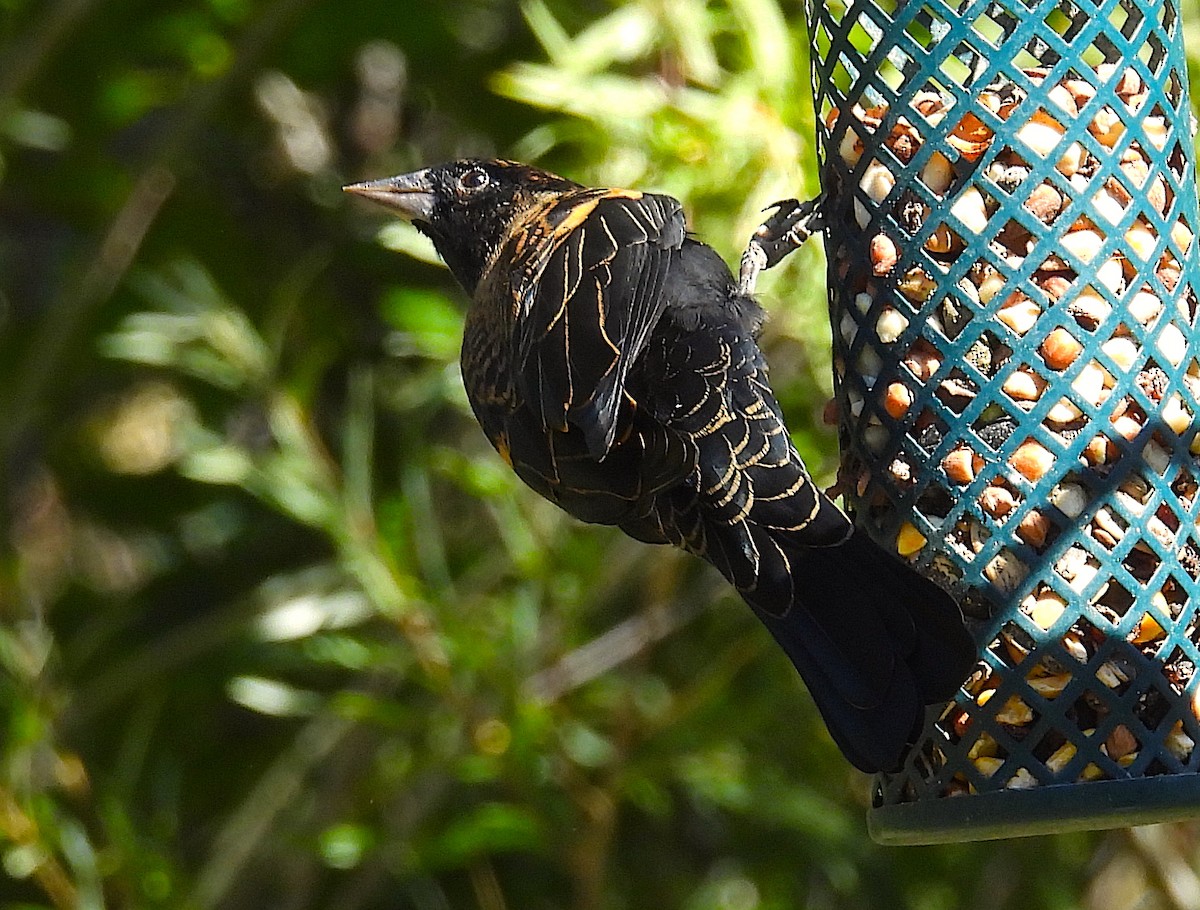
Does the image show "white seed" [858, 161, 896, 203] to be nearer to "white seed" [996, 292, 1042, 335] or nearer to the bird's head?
"white seed" [996, 292, 1042, 335]

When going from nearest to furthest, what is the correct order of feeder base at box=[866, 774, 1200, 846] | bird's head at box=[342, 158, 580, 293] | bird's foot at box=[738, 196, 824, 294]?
feeder base at box=[866, 774, 1200, 846] → bird's foot at box=[738, 196, 824, 294] → bird's head at box=[342, 158, 580, 293]

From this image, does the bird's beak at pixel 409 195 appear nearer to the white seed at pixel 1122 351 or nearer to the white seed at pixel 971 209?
the white seed at pixel 971 209

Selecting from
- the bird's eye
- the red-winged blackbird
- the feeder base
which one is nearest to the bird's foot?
the red-winged blackbird

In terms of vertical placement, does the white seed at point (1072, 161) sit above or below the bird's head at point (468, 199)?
above

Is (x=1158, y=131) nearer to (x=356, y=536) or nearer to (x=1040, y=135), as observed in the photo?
(x=1040, y=135)

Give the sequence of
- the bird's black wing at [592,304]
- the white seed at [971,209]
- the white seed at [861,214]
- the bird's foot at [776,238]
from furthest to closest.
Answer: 1. the bird's foot at [776,238]
2. the white seed at [861,214]
3. the white seed at [971,209]
4. the bird's black wing at [592,304]

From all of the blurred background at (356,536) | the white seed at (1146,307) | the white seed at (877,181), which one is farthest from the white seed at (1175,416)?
the blurred background at (356,536)

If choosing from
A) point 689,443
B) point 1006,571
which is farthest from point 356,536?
point 1006,571
